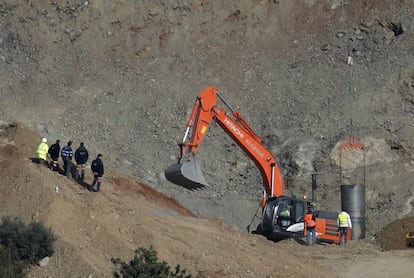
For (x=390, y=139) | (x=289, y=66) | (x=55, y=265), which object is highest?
(x=289, y=66)

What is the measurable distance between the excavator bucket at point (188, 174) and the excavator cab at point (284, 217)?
8.99ft

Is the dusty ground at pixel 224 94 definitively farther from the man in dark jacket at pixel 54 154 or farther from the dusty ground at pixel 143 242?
the man in dark jacket at pixel 54 154

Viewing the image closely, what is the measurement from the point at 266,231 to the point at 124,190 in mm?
5498

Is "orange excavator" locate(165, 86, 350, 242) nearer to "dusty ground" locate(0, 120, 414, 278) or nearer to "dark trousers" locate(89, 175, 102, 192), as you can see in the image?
"dusty ground" locate(0, 120, 414, 278)

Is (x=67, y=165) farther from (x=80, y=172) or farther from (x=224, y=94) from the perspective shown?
(x=224, y=94)

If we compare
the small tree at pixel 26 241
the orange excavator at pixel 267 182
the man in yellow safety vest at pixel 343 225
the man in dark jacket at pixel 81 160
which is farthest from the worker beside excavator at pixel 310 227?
the small tree at pixel 26 241

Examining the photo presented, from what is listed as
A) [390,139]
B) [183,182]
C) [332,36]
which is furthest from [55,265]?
[332,36]

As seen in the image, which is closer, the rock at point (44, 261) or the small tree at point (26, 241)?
the small tree at point (26, 241)

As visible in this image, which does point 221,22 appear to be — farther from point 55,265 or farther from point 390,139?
point 55,265

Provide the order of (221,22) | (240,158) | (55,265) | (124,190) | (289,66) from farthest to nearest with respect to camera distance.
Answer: (221,22), (289,66), (240,158), (124,190), (55,265)

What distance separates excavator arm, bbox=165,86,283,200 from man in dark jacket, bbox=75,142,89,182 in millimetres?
2753

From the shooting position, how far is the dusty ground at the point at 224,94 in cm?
3006

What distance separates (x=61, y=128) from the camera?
39.3 m

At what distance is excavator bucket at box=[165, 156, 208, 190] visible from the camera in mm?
24609
